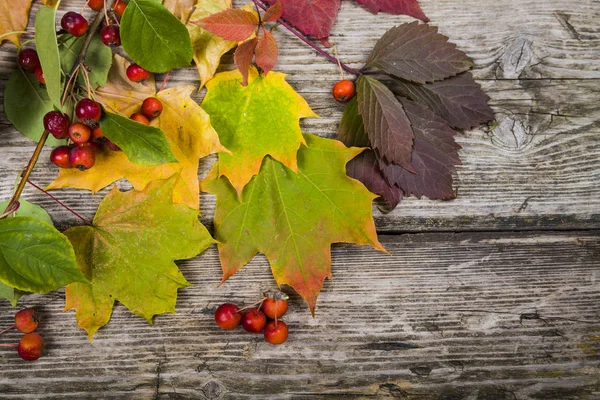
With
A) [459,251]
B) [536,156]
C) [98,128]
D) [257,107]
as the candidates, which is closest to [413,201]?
[459,251]

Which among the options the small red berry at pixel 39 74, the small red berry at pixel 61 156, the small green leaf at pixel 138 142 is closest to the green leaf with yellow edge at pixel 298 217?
the small green leaf at pixel 138 142

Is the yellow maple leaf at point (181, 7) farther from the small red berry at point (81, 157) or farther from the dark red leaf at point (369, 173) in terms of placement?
the dark red leaf at point (369, 173)

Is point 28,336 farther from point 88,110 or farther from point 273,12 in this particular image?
point 273,12

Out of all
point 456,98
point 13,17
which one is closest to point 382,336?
point 456,98

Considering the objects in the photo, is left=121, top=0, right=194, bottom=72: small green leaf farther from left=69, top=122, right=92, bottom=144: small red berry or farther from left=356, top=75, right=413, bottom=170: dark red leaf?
left=356, top=75, right=413, bottom=170: dark red leaf

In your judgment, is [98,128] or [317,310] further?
[317,310]

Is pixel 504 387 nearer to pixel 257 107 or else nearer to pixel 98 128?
pixel 257 107

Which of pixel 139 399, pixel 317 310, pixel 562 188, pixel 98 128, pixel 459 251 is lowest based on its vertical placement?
pixel 139 399
